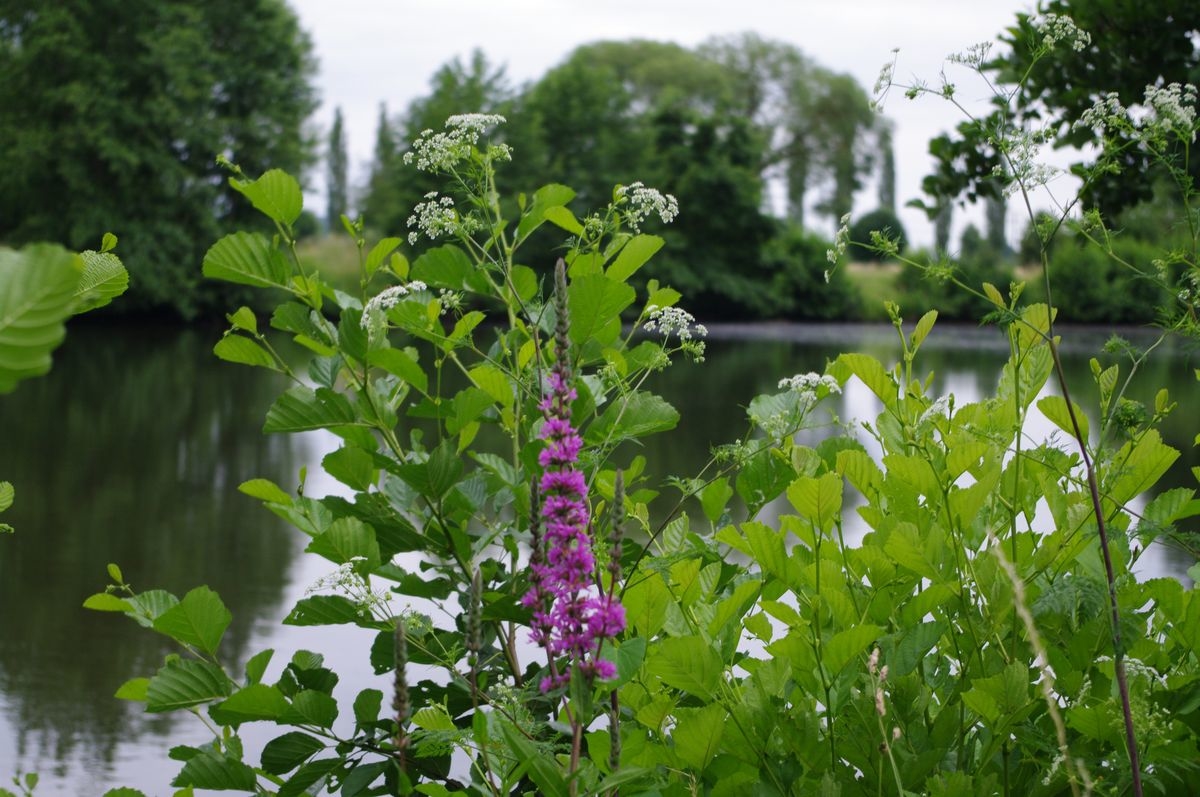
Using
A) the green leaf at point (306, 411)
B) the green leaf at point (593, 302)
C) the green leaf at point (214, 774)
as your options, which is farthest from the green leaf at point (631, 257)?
the green leaf at point (214, 774)

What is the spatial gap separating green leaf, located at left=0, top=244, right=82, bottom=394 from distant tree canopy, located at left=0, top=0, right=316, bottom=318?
27.6 meters

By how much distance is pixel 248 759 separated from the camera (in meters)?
3.17

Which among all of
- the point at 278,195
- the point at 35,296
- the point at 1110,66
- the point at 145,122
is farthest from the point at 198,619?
the point at 145,122

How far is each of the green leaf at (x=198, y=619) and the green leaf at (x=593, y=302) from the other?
1.88 feet

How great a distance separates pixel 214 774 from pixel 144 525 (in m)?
5.03

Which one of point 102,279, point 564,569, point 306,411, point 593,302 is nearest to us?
point 102,279

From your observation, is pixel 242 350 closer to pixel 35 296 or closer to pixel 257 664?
pixel 257 664

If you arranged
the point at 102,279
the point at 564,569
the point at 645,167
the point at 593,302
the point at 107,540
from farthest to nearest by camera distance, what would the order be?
1. the point at 645,167
2. the point at 107,540
3. the point at 593,302
4. the point at 564,569
5. the point at 102,279

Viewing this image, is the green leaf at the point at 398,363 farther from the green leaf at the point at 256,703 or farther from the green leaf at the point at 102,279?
the green leaf at the point at 102,279

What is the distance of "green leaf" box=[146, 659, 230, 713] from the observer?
1.50 m

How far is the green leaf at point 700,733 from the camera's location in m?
1.23

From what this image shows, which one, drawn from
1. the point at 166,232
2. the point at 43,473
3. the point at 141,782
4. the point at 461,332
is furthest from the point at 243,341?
the point at 166,232

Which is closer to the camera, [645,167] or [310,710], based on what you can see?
[310,710]

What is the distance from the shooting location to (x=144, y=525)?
6.18 meters
